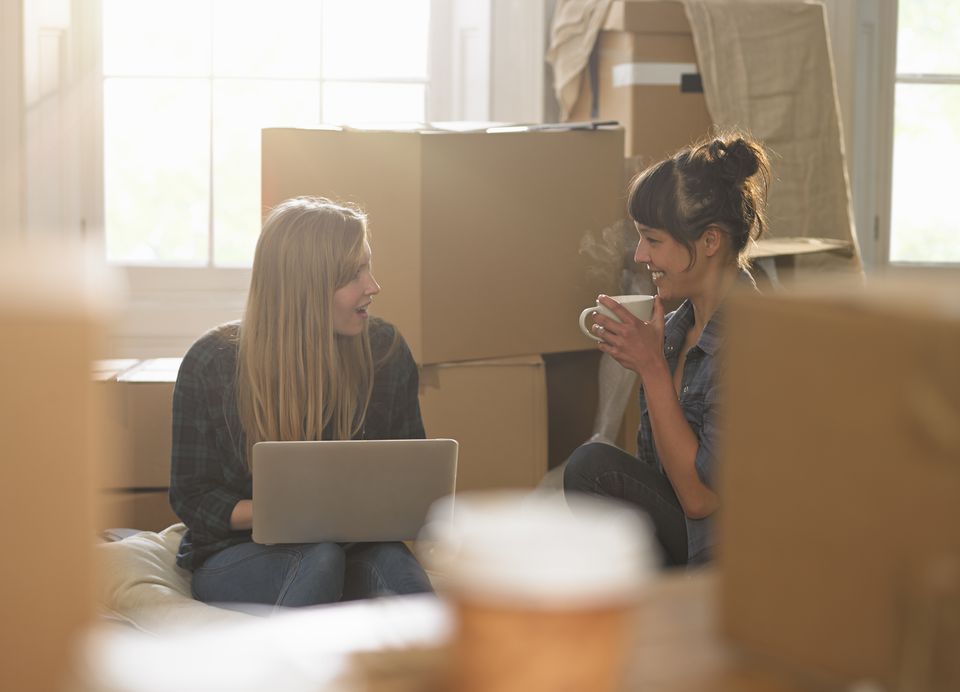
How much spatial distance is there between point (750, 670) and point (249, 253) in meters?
2.51

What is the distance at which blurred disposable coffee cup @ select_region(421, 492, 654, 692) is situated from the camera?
1.36 ft

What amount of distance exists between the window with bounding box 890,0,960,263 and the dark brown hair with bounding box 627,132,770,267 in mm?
1362

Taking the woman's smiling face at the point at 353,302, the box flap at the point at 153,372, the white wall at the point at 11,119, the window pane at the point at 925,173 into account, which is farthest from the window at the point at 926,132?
the white wall at the point at 11,119

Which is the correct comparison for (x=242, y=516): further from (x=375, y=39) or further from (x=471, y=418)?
(x=375, y=39)

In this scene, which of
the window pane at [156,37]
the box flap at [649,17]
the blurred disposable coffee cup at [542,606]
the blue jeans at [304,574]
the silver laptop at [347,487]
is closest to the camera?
the blurred disposable coffee cup at [542,606]

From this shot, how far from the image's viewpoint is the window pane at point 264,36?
9.27ft

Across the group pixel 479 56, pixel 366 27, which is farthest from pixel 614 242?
pixel 366 27

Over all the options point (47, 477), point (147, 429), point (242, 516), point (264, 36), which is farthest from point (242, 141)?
point (47, 477)

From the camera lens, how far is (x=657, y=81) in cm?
235

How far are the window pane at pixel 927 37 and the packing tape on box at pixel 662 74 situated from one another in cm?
90

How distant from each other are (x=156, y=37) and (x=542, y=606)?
267 cm

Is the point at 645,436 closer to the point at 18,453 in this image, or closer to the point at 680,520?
the point at 680,520

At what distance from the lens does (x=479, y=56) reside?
2805mm

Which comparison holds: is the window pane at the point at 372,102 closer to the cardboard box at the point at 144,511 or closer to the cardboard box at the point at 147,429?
the cardboard box at the point at 147,429
